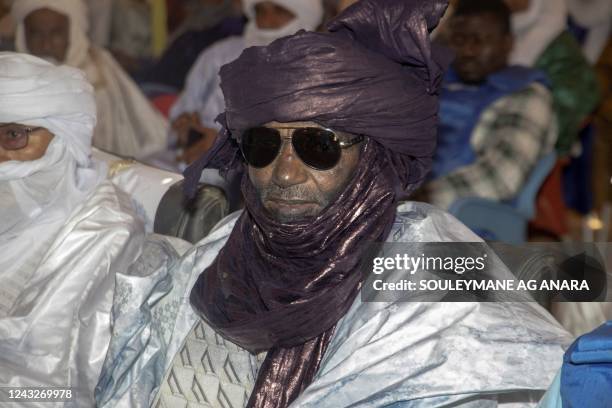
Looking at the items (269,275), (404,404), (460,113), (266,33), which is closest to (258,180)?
(269,275)

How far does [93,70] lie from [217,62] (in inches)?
39.6

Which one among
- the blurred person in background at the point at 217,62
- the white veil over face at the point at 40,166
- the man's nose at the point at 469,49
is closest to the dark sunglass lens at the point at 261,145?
the white veil over face at the point at 40,166

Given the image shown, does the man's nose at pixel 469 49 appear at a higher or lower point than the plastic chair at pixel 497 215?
higher

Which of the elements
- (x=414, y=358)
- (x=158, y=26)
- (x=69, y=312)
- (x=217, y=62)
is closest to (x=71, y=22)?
(x=158, y=26)

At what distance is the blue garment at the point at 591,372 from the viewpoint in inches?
88.1

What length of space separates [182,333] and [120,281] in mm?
254

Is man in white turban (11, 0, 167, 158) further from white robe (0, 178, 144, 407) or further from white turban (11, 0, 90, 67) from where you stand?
white robe (0, 178, 144, 407)

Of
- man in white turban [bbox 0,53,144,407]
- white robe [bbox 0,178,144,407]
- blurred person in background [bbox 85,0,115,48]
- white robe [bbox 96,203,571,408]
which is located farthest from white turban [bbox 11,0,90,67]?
white robe [bbox 96,203,571,408]

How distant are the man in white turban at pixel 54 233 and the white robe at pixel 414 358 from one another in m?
0.39

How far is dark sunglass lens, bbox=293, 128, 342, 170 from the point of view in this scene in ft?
11.4

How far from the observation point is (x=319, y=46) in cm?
342

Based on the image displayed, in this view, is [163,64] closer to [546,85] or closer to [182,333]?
[546,85]

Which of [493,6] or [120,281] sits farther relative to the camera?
[493,6]

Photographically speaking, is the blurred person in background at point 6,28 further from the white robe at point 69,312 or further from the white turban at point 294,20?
the white robe at point 69,312
